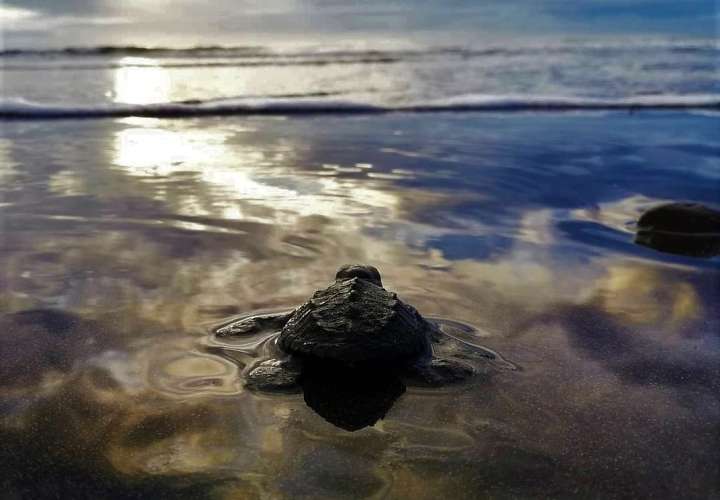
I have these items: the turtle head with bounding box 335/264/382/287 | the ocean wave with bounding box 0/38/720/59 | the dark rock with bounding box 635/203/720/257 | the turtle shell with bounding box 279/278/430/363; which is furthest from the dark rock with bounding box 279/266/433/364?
the ocean wave with bounding box 0/38/720/59

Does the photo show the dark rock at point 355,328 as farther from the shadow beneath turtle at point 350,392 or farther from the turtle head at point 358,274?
the turtle head at point 358,274

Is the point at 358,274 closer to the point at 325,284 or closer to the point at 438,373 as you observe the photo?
the point at 325,284

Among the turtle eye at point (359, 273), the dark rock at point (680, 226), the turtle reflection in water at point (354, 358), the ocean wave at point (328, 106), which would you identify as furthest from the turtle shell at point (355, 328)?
the ocean wave at point (328, 106)

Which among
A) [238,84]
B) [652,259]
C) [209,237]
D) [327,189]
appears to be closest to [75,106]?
[238,84]

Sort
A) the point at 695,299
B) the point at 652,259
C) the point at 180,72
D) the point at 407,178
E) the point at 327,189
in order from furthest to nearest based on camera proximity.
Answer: the point at 180,72, the point at 407,178, the point at 327,189, the point at 652,259, the point at 695,299

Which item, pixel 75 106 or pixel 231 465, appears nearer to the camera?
pixel 231 465

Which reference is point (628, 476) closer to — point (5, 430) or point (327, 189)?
point (5, 430)

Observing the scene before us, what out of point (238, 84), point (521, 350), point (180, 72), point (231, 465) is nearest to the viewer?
point (231, 465)

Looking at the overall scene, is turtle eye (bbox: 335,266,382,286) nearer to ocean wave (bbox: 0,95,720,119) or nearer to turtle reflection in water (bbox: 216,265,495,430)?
turtle reflection in water (bbox: 216,265,495,430)
